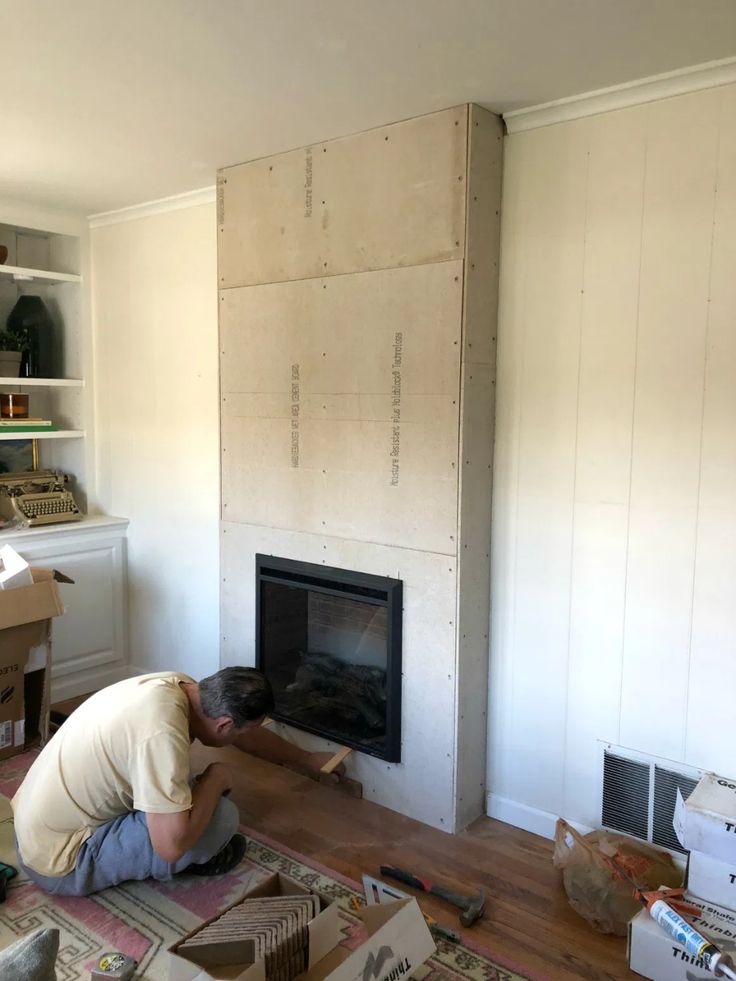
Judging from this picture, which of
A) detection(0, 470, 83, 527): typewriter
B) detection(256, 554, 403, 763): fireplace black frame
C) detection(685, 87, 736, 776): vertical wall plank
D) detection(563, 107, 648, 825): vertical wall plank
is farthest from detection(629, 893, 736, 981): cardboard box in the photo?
detection(0, 470, 83, 527): typewriter

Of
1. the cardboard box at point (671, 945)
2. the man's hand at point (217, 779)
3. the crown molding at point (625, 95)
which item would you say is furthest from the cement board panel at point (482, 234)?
the cardboard box at point (671, 945)

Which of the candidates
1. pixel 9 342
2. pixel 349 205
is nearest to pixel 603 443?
pixel 349 205

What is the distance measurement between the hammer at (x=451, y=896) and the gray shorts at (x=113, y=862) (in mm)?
660

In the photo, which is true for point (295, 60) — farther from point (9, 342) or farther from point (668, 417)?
point (9, 342)

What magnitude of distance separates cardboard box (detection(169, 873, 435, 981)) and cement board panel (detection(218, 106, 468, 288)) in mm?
2014

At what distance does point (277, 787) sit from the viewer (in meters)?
3.14

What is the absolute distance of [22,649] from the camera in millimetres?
3330

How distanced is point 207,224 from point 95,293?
97cm

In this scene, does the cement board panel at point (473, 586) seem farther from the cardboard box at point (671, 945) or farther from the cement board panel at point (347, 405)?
the cardboard box at point (671, 945)

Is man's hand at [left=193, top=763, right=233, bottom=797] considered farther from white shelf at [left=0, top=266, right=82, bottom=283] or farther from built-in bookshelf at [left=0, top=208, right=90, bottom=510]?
white shelf at [left=0, top=266, right=82, bottom=283]

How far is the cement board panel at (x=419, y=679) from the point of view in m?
2.78

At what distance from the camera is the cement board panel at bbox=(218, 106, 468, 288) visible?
105 inches

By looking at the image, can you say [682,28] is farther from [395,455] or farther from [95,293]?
[95,293]

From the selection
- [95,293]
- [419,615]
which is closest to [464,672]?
[419,615]
